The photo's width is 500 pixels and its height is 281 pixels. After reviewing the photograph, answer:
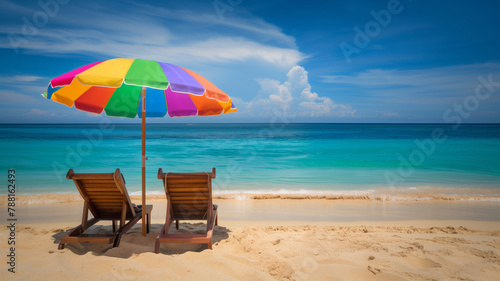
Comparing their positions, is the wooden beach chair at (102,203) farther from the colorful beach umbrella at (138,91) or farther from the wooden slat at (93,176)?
the colorful beach umbrella at (138,91)

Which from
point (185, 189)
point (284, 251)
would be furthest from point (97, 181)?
point (284, 251)

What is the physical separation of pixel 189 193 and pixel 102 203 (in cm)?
117

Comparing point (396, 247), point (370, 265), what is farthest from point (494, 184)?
point (370, 265)

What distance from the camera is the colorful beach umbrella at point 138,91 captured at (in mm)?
2832

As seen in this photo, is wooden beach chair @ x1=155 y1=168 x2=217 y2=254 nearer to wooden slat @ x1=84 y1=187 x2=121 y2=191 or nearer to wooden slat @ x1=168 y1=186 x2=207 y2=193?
wooden slat @ x1=168 y1=186 x2=207 y2=193

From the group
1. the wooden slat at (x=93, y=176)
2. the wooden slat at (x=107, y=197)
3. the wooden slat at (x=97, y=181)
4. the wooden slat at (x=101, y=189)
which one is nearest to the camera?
the wooden slat at (x=93, y=176)

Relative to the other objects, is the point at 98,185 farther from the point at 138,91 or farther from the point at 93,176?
the point at 138,91

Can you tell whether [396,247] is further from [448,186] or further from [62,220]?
[448,186]

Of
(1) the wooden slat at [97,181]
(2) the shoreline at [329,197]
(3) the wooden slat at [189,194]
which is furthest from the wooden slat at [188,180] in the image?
(2) the shoreline at [329,197]

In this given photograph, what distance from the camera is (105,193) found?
360cm

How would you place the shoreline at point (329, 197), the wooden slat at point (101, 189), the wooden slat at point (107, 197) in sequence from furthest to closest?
the shoreline at point (329, 197), the wooden slat at point (107, 197), the wooden slat at point (101, 189)

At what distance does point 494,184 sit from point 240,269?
10.7 meters

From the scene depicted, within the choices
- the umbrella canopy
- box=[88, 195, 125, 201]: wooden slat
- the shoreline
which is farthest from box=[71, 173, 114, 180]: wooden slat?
the shoreline

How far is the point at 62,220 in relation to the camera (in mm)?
5148
